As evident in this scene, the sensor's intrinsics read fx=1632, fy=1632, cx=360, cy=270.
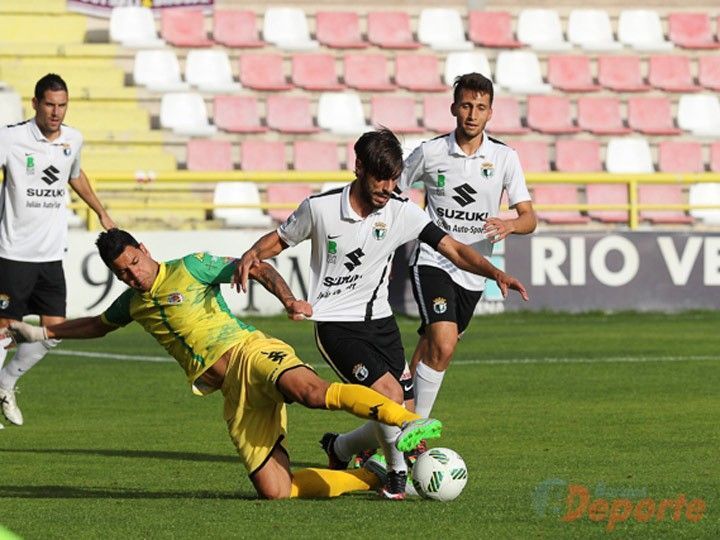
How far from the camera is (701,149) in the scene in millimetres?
23828

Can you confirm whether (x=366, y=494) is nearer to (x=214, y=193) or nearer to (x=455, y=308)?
(x=455, y=308)

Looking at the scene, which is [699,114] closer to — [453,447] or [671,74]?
[671,74]

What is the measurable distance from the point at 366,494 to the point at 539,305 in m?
11.3

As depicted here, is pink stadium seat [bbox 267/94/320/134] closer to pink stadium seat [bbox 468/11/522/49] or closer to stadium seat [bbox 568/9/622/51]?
pink stadium seat [bbox 468/11/522/49]

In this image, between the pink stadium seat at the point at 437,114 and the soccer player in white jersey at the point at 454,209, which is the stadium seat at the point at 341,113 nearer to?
the pink stadium seat at the point at 437,114

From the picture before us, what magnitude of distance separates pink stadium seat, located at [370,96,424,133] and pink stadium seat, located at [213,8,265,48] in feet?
6.51

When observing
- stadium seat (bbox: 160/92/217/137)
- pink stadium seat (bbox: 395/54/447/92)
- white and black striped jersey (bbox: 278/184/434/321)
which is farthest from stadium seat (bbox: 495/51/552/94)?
white and black striped jersey (bbox: 278/184/434/321)

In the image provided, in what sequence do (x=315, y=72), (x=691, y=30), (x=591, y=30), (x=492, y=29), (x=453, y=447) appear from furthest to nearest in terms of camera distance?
(x=691, y=30) → (x=591, y=30) → (x=492, y=29) → (x=315, y=72) → (x=453, y=447)

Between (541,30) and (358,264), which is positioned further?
(541,30)

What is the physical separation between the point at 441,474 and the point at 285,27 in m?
17.5

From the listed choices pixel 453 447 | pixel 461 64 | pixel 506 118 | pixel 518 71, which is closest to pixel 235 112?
pixel 461 64

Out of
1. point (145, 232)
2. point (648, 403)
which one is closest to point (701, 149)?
point (145, 232)

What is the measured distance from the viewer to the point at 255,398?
736cm

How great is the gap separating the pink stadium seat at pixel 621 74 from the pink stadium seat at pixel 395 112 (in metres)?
3.07
